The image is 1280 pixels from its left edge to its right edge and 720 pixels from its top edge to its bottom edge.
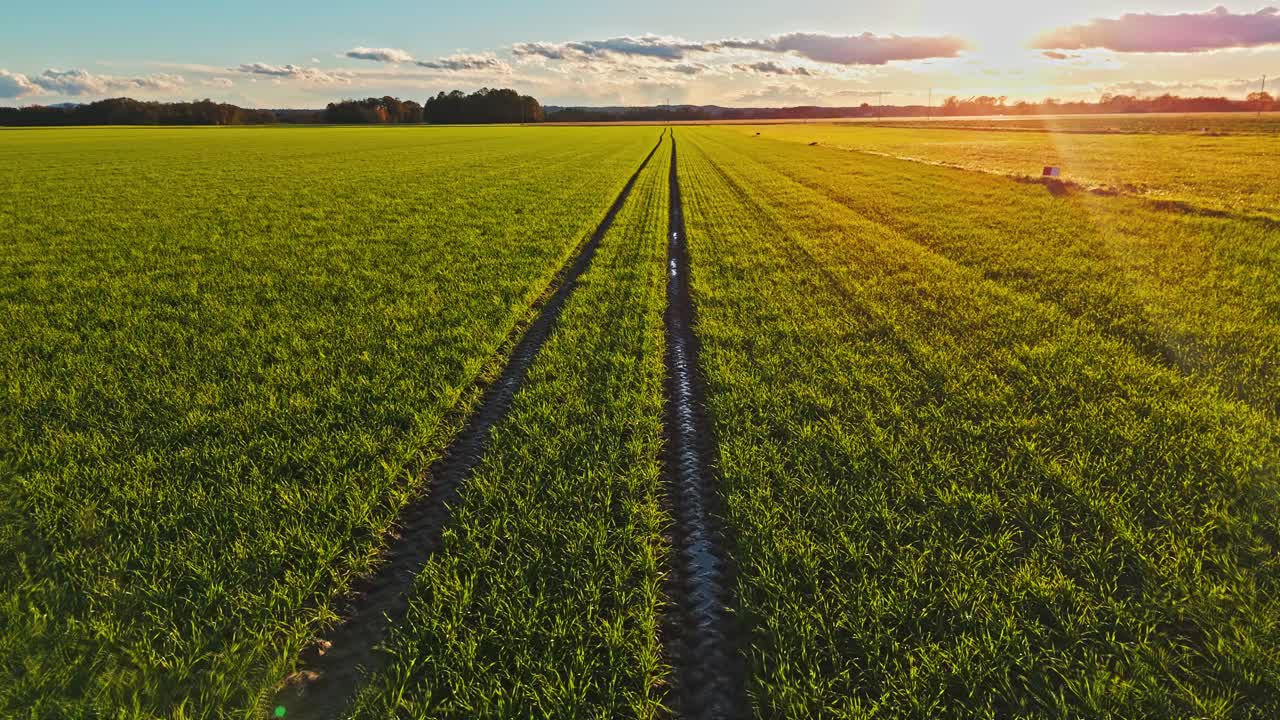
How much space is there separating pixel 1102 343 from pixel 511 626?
7.63 m

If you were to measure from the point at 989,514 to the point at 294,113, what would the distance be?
190 meters

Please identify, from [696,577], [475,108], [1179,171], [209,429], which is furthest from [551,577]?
[475,108]

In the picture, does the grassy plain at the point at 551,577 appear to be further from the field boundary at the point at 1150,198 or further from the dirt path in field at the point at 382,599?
the field boundary at the point at 1150,198

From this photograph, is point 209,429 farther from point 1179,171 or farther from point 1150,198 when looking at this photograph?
point 1179,171

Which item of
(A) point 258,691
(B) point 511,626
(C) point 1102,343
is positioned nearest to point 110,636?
(A) point 258,691

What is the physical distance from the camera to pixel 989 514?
411 centimetres

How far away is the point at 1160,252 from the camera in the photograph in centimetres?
1236

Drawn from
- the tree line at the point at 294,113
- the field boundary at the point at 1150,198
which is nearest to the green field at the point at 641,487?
the field boundary at the point at 1150,198

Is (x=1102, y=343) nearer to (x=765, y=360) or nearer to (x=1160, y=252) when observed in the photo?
(x=765, y=360)

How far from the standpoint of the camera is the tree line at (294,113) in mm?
115562

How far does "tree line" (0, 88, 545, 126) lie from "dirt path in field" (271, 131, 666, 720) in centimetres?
15381

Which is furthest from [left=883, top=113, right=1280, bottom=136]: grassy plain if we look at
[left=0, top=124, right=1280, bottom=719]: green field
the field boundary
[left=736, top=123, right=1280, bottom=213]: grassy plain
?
[left=0, top=124, right=1280, bottom=719]: green field

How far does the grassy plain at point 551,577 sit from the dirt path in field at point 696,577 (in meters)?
0.13

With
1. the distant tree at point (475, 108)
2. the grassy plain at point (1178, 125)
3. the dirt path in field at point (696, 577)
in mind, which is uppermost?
the distant tree at point (475, 108)
